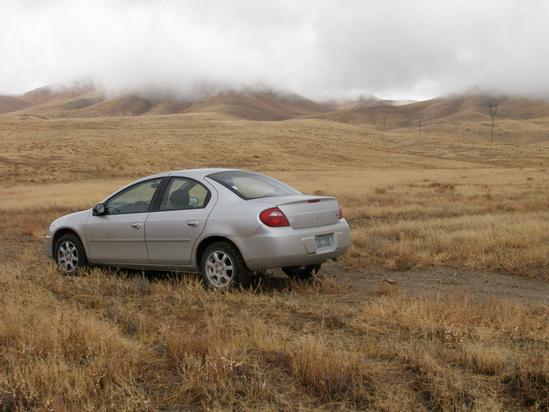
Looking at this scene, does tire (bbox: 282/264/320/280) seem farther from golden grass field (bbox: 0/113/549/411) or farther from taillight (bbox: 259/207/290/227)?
taillight (bbox: 259/207/290/227)

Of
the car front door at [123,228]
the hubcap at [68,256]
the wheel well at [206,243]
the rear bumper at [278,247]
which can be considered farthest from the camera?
the hubcap at [68,256]

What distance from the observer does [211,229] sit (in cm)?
745

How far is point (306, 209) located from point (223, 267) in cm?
121

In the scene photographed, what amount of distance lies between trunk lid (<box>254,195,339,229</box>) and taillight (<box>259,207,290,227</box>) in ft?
0.19

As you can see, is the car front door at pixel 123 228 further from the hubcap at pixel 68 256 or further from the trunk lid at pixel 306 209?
the trunk lid at pixel 306 209

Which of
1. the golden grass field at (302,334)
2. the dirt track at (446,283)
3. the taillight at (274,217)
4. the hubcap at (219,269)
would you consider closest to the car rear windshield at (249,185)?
the taillight at (274,217)

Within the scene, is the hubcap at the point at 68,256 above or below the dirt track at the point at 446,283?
above

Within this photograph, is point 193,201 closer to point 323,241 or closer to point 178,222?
point 178,222

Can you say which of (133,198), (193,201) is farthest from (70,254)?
(193,201)

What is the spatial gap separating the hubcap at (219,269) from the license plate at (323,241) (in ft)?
3.50

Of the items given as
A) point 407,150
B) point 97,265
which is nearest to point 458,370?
point 97,265

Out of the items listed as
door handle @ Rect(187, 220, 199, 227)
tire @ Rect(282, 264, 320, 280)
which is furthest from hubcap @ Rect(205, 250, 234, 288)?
tire @ Rect(282, 264, 320, 280)

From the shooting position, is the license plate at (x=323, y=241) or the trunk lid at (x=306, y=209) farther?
the license plate at (x=323, y=241)

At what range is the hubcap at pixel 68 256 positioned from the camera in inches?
353
